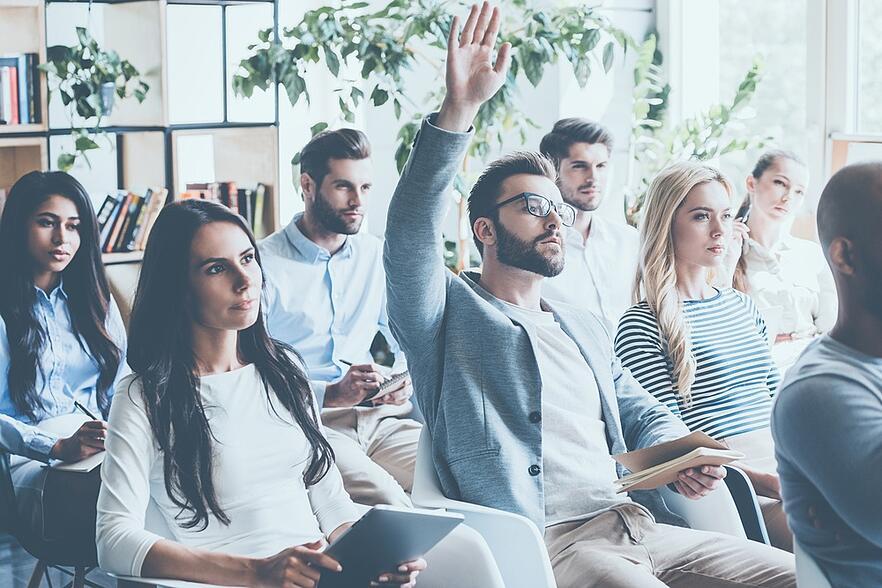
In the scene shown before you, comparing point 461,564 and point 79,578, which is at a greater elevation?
point 461,564

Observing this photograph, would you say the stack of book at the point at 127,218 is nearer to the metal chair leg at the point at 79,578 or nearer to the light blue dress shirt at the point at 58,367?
the light blue dress shirt at the point at 58,367

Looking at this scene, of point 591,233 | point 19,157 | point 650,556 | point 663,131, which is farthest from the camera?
point 663,131

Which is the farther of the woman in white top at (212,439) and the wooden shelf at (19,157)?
the wooden shelf at (19,157)

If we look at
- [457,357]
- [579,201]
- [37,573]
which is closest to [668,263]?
[457,357]

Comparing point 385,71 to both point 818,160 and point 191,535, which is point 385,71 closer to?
point 818,160

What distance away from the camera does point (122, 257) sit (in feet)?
14.5

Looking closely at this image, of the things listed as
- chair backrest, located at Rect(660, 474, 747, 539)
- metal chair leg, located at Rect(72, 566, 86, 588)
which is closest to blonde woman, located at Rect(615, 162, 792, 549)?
chair backrest, located at Rect(660, 474, 747, 539)

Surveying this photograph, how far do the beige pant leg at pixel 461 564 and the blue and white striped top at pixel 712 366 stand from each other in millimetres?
894

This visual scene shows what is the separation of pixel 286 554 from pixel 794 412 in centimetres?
91

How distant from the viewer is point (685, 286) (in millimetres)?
3139

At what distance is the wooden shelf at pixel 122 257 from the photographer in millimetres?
4391

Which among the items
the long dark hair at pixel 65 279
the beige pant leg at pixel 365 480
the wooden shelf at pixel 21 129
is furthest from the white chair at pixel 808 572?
the wooden shelf at pixel 21 129

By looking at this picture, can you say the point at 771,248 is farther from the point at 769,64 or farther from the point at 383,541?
the point at 383,541

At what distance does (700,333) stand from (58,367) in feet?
6.01
